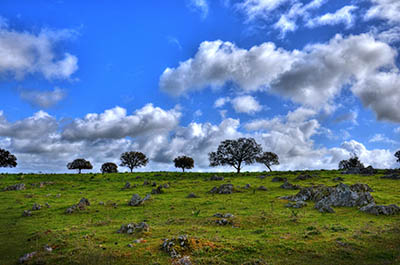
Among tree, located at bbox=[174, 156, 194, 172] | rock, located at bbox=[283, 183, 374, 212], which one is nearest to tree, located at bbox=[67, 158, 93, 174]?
tree, located at bbox=[174, 156, 194, 172]

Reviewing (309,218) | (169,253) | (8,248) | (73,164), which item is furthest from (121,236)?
(73,164)

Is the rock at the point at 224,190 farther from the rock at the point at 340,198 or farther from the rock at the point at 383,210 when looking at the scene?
the rock at the point at 383,210

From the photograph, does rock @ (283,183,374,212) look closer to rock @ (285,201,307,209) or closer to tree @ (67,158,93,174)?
rock @ (285,201,307,209)

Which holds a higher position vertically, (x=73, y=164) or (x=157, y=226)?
(x=73, y=164)

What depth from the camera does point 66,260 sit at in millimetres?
15516

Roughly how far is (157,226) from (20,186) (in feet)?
130

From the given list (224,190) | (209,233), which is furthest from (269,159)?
(209,233)

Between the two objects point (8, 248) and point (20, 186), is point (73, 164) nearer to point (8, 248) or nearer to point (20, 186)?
point (20, 186)

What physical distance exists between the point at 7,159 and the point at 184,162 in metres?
59.9

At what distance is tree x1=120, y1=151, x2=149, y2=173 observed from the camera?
109 meters

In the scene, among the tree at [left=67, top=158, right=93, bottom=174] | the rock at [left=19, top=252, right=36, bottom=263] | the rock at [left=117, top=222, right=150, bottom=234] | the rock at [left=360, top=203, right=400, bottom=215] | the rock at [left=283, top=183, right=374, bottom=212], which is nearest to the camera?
the rock at [left=19, top=252, right=36, bottom=263]

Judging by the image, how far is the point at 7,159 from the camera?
89250mm

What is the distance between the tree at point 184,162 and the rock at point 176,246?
287 feet

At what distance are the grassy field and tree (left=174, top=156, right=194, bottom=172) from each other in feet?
221
